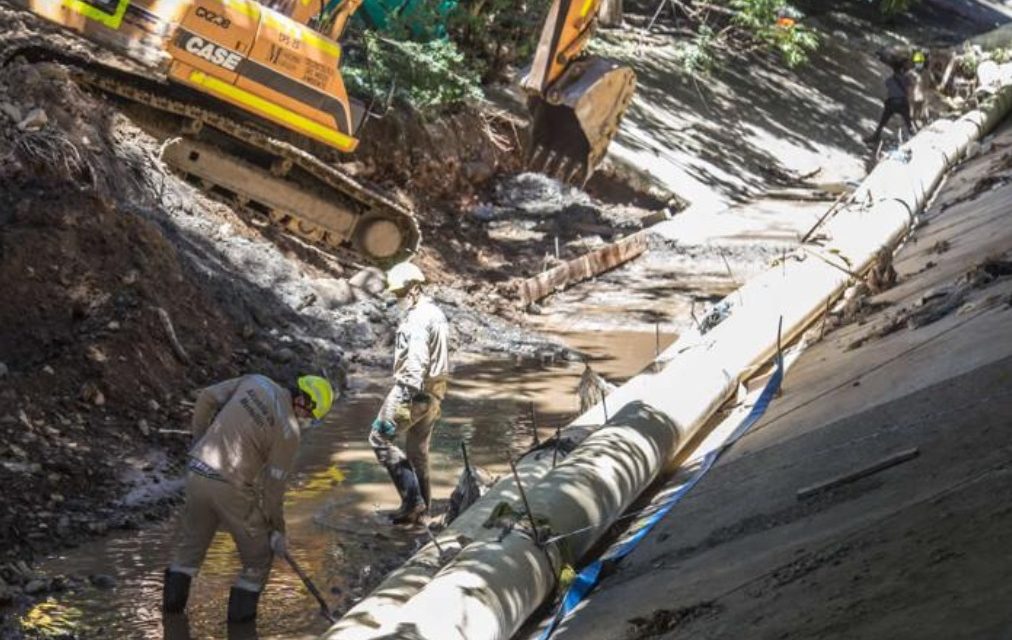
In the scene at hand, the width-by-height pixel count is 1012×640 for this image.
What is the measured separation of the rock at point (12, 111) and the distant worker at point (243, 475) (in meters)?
5.77

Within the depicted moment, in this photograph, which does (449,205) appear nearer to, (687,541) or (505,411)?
(505,411)

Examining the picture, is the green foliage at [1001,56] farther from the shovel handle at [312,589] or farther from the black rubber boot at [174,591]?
the black rubber boot at [174,591]

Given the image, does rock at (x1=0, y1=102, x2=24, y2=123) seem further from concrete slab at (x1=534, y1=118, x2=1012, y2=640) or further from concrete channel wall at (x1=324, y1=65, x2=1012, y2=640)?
concrete slab at (x1=534, y1=118, x2=1012, y2=640)

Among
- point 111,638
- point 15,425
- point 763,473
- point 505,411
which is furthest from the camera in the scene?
point 505,411

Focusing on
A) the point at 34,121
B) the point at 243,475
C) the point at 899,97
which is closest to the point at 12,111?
the point at 34,121

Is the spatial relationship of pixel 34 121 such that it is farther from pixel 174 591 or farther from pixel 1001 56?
pixel 1001 56

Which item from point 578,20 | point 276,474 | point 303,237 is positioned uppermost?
point 578,20

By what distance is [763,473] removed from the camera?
791 centimetres

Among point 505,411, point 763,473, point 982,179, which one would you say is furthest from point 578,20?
point 763,473

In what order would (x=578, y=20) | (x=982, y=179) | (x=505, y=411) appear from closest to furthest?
(x=505, y=411)
(x=578, y=20)
(x=982, y=179)

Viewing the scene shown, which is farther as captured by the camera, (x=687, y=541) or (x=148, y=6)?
(x=148, y=6)

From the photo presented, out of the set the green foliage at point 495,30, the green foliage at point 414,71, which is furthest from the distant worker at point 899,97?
the green foliage at point 414,71

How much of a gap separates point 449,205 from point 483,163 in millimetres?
1247

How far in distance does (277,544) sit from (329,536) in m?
1.58
